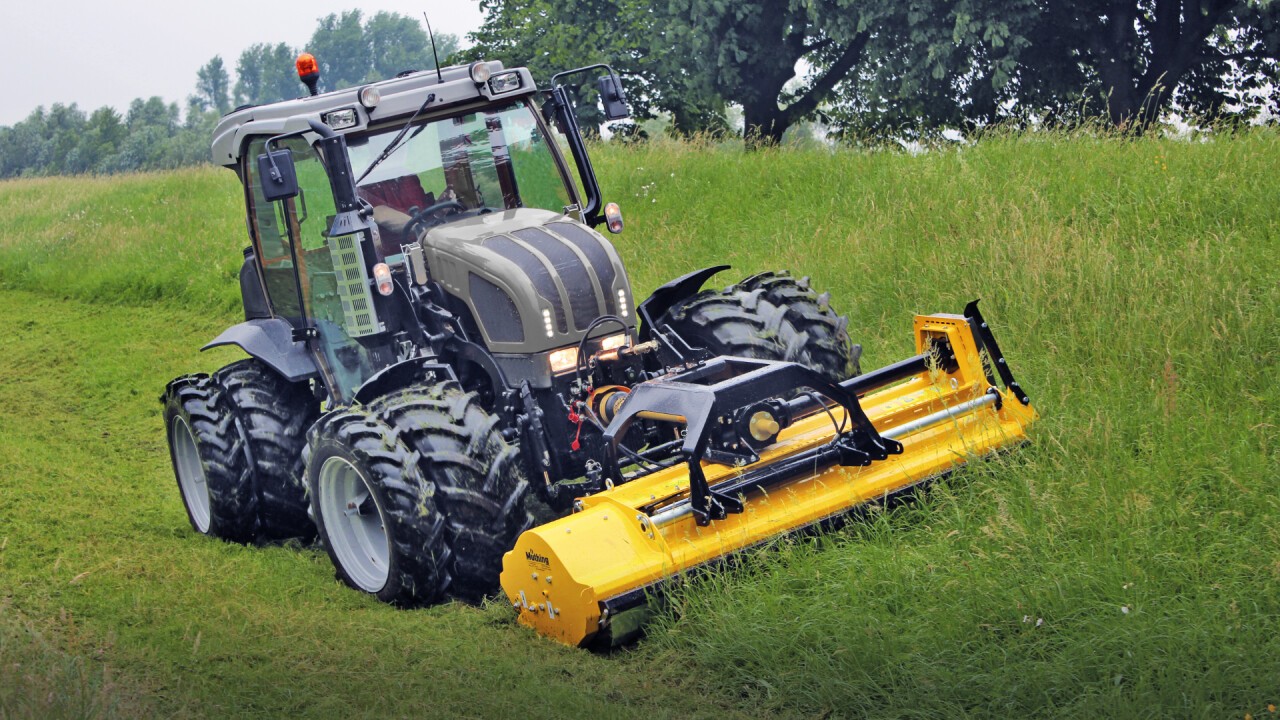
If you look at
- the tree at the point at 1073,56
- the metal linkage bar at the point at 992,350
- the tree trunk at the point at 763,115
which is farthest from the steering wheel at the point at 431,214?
the tree trunk at the point at 763,115

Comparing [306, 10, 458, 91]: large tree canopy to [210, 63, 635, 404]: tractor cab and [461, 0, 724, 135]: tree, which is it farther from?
[210, 63, 635, 404]: tractor cab

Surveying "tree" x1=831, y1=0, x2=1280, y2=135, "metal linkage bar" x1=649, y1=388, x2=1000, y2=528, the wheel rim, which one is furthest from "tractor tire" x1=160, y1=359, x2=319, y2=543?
"tree" x1=831, y1=0, x2=1280, y2=135

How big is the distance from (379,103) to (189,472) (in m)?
2.76

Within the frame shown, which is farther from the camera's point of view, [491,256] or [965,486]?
[491,256]

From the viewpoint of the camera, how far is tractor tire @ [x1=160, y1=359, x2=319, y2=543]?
6707mm

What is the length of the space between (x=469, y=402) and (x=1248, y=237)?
5427 mm

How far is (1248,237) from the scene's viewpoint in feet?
26.3

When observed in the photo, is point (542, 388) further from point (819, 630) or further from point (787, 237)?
point (787, 237)

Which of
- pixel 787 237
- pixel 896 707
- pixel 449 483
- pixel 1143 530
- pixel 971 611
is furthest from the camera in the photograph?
pixel 787 237

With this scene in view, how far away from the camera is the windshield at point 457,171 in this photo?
6375 millimetres

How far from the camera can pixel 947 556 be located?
4902 millimetres

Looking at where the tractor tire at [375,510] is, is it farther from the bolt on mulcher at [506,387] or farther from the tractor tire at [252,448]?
the tractor tire at [252,448]

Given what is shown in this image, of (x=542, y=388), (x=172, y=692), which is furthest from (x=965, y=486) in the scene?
(x=172, y=692)

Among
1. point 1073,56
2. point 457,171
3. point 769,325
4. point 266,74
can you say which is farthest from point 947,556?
point 266,74
